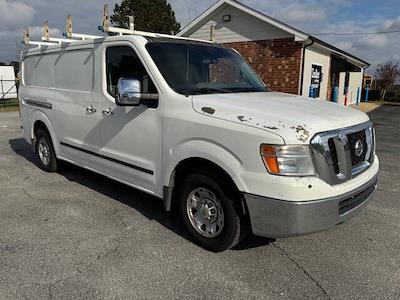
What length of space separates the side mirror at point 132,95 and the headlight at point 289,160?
1465 mm

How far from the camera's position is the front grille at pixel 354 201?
10.6 feet

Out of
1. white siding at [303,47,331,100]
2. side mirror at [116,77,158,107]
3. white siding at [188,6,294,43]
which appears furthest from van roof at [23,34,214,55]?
white siding at [303,47,331,100]

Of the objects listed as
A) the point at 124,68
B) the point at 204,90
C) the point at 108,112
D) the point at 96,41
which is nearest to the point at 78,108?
the point at 108,112

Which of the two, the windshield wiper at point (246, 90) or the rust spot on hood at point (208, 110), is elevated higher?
the windshield wiper at point (246, 90)

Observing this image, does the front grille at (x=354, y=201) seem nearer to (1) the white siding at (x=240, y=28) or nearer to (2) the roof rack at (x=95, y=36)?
(2) the roof rack at (x=95, y=36)

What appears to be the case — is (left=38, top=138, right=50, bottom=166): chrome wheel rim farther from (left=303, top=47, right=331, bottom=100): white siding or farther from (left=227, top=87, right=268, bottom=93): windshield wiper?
(left=303, top=47, right=331, bottom=100): white siding

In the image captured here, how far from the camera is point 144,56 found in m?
4.09

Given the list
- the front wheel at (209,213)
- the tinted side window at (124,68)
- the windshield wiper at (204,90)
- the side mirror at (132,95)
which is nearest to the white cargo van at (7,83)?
the tinted side window at (124,68)

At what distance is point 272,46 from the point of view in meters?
15.1

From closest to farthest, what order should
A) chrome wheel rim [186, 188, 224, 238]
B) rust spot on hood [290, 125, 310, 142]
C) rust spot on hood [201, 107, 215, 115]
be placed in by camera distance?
rust spot on hood [290, 125, 310, 142], rust spot on hood [201, 107, 215, 115], chrome wheel rim [186, 188, 224, 238]

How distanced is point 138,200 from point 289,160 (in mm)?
2688

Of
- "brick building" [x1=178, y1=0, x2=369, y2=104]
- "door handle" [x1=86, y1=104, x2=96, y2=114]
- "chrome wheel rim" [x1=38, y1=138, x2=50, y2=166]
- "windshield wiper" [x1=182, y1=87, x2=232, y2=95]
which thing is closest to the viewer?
"windshield wiper" [x1=182, y1=87, x2=232, y2=95]

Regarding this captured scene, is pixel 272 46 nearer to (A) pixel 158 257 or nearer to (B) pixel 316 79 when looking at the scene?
(B) pixel 316 79

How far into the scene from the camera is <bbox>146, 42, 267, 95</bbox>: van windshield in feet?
13.2
